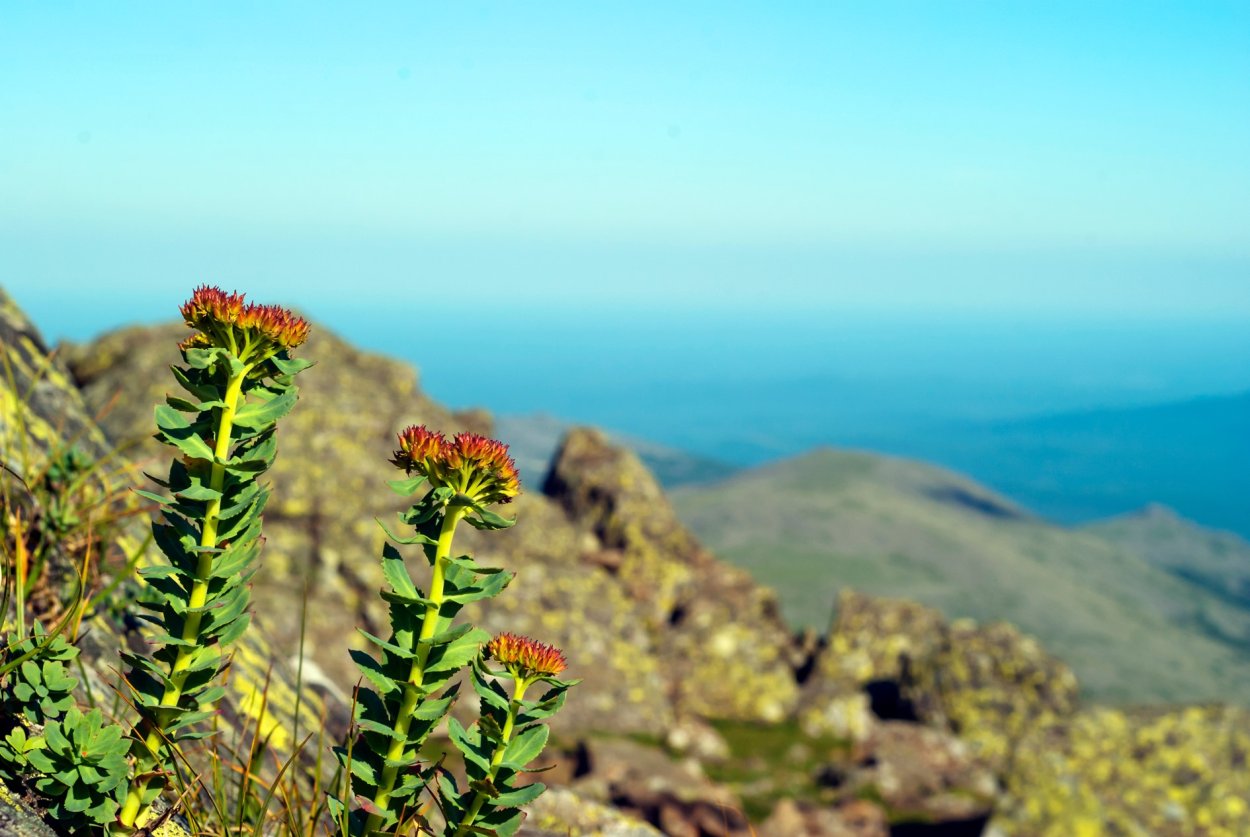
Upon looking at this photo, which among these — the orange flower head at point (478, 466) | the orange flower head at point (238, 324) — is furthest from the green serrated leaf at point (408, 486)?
the orange flower head at point (238, 324)

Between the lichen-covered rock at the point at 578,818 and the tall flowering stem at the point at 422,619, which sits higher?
the tall flowering stem at the point at 422,619

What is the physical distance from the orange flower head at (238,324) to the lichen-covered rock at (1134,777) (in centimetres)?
2084

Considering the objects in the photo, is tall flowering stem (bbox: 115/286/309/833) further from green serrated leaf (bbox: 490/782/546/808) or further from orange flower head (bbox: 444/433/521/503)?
green serrated leaf (bbox: 490/782/546/808)

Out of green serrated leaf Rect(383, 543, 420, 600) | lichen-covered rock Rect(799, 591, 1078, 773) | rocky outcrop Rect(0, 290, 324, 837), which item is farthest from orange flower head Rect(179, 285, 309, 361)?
lichen-covered rock Rect(799, 591, 1078, 773)

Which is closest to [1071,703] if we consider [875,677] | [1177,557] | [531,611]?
[875,677]

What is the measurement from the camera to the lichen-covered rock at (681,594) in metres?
27.7

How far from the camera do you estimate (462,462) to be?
3.77 m

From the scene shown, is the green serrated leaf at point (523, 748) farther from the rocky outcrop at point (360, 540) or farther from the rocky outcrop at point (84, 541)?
the rocky outcrop at point (360, 540)

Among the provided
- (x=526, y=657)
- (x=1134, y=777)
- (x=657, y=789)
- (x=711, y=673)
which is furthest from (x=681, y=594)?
(x=526, y=657)

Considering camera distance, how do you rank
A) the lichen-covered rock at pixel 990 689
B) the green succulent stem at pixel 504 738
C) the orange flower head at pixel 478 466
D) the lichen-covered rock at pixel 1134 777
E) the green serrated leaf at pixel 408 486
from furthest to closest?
the lichen-covered rock at pixel 990 689 → the lichen-covered rock at pixel 1134 777 → the green succulent stem at pixel 504 738 → the orange flower head at pixel 478 466 → the green serrated leaf at pixel 408 486

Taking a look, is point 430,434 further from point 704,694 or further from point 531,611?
point 704,694

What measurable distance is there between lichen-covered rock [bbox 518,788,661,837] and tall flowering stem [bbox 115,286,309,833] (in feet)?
12.7

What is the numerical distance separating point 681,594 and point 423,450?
27.1 meters

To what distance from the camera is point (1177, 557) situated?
633ft
